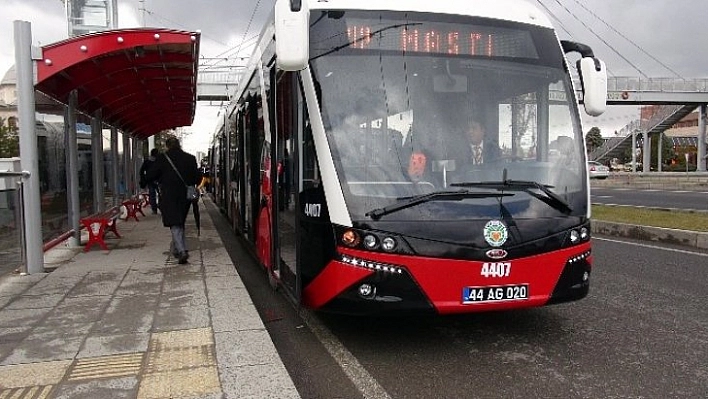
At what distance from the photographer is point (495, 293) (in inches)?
182

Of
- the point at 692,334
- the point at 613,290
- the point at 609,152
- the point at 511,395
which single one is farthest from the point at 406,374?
the point at 609,152

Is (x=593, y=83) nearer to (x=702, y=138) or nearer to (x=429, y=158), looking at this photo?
(x=429, y=158)

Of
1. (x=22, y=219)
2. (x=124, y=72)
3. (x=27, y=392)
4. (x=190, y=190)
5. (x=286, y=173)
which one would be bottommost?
(x=27, y=392)

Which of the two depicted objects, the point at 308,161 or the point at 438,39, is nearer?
the point at 308,161

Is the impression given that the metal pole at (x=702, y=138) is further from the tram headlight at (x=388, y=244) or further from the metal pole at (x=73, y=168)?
the tram headlight at (x=388, y=244)

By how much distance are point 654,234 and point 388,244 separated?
8657mm

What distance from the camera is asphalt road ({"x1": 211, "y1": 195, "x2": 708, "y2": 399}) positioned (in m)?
4.23

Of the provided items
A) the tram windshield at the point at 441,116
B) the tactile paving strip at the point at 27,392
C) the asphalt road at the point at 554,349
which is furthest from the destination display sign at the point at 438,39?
the tactile paving strip at the point at 27,392

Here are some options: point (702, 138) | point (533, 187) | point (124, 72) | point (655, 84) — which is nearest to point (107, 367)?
point (533, 187)

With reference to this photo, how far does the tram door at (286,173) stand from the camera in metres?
5.07


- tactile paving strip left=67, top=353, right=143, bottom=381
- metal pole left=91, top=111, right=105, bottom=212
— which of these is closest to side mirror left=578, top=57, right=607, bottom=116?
tactile paving strip left=67, top=353, right=143, bottom=381

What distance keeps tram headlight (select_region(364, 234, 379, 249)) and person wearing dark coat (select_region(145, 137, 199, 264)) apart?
4.61 metres

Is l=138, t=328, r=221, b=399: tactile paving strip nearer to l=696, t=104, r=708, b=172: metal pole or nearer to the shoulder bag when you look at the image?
the shoulder bag

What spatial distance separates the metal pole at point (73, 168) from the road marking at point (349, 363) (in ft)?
19.2
